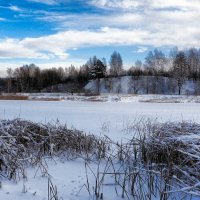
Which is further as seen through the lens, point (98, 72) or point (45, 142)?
point (98, 72)

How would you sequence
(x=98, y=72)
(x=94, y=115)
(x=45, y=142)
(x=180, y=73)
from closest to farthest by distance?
(x=45, y=142) < (x=94, y=115) < (x=180, y=73) < (x=98, y=72)

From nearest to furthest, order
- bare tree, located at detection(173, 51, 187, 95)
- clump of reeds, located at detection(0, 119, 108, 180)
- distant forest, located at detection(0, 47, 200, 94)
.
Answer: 1. clump of reeds, located at detection(0, 119, 108, 180)
2. bare tree, located at detection(173, 51, 187, 95)
3. distant forest, located at detection(0, 47, 200, 94)

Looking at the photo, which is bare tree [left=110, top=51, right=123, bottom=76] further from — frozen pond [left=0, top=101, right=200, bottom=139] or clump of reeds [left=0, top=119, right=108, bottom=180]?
clump of reeds [left=0, top=119, right=108, bottom=180]

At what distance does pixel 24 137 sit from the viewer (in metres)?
5.36

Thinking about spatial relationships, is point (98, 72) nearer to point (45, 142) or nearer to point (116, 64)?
point (116, 64)

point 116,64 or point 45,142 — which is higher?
point 116,64

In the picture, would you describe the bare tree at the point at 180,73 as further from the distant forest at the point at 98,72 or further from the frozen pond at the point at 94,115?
the frozen pond at the point at 94,115

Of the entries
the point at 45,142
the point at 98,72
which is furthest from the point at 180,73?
the point at 45,142

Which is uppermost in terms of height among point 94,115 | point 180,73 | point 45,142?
point 180,73

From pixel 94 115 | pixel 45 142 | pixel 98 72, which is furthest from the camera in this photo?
pixel 98 72

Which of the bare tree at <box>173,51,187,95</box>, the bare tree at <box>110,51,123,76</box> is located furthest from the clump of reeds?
the bare tree at <box>110,51,123,76</box>

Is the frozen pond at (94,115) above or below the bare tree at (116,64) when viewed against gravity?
below

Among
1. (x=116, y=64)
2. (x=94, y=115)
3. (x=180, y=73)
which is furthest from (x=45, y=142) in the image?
(x=116, y=64)

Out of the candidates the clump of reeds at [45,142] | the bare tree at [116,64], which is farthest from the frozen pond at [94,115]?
the bare tree at [116,64]
